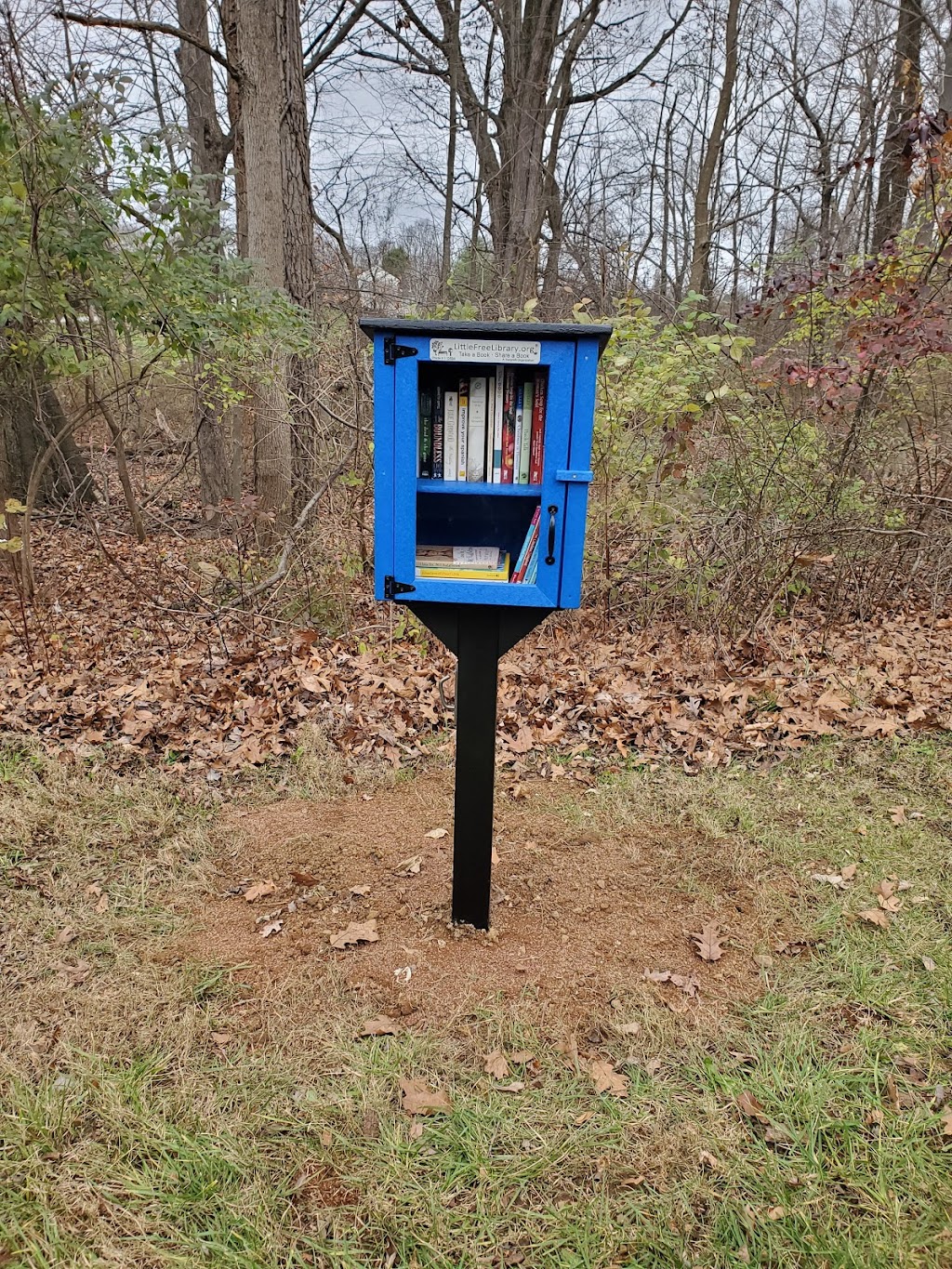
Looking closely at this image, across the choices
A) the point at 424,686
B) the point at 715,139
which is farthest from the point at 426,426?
the point at 715,139

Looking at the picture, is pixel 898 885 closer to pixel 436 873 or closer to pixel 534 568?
pixel 436 873

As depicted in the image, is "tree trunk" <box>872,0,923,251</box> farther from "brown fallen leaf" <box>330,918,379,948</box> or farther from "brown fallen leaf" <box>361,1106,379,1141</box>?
"brown fallen leaf" <box>361,1106,379,1141</box>

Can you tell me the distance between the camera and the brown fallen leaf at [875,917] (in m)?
2.78

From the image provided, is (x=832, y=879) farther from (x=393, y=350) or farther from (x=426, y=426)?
(x=393, y=350)

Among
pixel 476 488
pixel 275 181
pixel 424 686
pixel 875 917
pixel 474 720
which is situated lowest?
pixel 875 917

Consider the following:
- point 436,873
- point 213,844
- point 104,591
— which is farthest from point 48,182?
point 436,873

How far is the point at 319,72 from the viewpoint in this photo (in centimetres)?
1197

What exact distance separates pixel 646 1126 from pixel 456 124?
51.3ft

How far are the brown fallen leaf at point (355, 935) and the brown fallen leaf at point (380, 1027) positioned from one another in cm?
38

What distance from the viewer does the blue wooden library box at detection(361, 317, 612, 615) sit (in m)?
2.06

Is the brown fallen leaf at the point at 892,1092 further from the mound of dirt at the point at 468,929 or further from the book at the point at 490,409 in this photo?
the book at the point at 490,409

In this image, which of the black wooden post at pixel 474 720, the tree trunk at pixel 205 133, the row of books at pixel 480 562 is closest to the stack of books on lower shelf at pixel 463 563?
the row of books at pixel 480 562

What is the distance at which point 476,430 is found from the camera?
2.22 m

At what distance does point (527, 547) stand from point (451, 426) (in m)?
0.43
